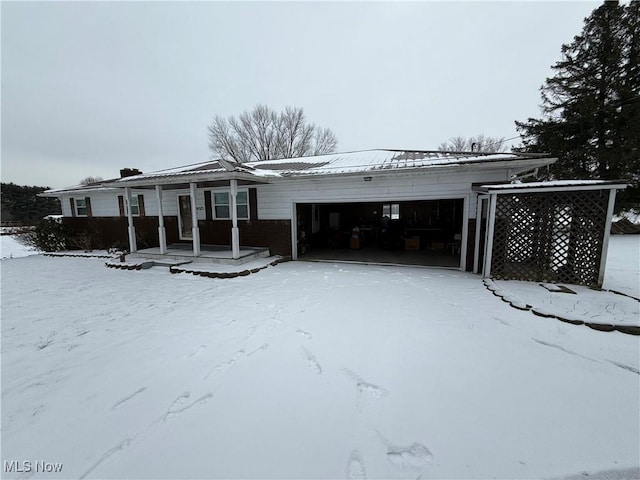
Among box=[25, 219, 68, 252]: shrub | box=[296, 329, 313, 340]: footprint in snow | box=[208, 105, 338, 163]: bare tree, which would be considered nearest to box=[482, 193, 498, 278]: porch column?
box=[296, 329, 313, 340]: footprint in snow

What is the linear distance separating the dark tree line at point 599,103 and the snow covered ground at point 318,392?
14608mm

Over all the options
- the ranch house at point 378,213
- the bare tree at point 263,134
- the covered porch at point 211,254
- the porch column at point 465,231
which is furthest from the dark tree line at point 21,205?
the porch column at point 465,231

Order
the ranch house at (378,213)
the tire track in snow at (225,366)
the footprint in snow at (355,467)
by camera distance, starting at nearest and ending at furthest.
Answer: the footprint in snow at (355,467) → the tire track in snow at (225,366) → the ranch house at (378,213)

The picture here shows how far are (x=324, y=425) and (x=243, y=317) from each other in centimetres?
256

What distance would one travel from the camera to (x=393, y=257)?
909cm

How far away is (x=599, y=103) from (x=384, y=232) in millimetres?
12691

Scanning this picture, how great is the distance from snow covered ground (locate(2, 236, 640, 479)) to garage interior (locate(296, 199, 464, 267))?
15.1ft

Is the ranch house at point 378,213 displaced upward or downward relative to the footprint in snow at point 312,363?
upward

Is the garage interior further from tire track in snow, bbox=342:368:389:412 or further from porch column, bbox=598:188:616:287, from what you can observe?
tire track in snow, bbox=342:368:389:412

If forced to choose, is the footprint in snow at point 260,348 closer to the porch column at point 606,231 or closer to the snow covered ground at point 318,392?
the snow covered ground at point 318,392

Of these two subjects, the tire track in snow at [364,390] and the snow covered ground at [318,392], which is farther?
the tire track in snow at [364,390]

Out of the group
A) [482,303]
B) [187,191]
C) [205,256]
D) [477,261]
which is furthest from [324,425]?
[187,191]

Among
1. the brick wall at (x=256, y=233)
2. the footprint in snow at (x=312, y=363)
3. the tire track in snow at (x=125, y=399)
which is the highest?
the brick wall at (x=256, y=233)

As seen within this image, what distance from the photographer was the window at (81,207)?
12.9m
